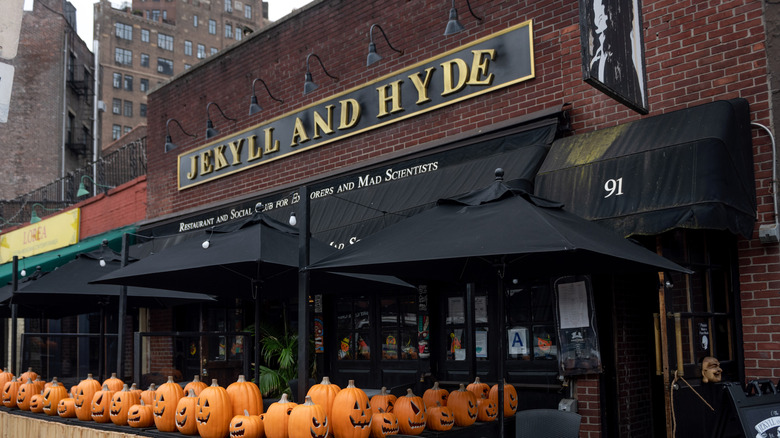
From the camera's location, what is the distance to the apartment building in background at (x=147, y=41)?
71.2 metres

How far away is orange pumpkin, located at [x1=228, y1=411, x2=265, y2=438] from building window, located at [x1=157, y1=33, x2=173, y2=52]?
77356 millimetres

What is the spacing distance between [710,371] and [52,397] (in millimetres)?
6096

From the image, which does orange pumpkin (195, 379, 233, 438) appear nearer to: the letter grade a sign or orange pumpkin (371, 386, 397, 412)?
orange pumpkin (371, 386, 397, 412)

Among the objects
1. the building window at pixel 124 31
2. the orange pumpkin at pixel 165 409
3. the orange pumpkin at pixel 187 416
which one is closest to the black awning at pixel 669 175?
the orange pumpkin at pixel 187 416

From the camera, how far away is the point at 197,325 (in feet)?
42.7

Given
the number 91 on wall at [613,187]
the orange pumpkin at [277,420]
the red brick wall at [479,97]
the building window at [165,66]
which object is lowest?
the orange pumpkin at [277,420]

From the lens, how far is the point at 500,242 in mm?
4199

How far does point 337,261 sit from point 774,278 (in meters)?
3.88

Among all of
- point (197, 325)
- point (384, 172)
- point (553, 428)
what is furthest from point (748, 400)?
point (197, 325)

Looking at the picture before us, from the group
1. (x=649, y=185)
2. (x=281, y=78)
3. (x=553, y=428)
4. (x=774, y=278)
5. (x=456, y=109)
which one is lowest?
(x=553, y=428)

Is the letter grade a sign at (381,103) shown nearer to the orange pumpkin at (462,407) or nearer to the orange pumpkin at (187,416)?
the orange pumpkin at (462,407)

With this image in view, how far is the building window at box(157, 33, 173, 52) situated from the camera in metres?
76.4

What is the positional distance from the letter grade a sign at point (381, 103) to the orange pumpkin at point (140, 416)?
5.06 meters

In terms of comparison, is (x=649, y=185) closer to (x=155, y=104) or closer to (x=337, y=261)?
(x=337, y=261)
